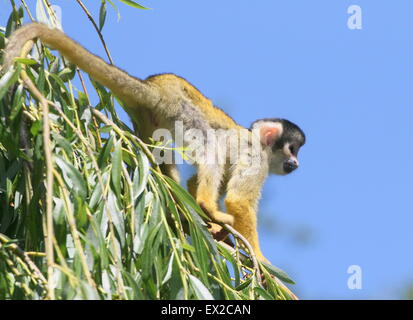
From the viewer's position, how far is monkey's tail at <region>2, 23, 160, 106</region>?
4277mm

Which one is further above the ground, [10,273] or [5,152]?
[5,152]

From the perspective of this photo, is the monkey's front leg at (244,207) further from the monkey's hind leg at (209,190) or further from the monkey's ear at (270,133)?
the monkey's ear at (270,133)

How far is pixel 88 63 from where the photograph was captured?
4.83 metres

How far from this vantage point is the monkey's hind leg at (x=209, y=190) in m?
5.37

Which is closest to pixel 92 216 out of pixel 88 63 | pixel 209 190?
pixel 88 63

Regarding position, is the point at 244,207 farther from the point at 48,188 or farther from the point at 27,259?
the point at 48,188

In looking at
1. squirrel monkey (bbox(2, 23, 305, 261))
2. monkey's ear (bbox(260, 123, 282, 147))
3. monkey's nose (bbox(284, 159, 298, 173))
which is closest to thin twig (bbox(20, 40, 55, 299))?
squirrel monkey (bbox(2, 23, 305, 261))

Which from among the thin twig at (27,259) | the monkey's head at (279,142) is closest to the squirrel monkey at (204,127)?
the monkey's head at (279,142)

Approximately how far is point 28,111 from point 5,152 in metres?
0.36

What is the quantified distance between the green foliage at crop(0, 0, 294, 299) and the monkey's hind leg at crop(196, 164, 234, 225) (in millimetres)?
677

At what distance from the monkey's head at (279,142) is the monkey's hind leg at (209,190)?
1.02 meters
